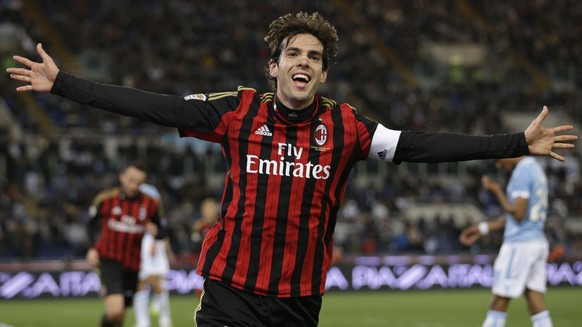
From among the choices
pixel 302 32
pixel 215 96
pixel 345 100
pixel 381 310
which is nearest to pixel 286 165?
pixel 215 96

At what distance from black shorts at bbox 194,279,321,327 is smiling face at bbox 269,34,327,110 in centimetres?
99

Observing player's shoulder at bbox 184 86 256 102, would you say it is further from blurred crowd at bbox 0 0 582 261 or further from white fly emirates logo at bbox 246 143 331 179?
blurred crowd at bbox 0 0 582 261

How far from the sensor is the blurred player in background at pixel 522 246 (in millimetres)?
9602

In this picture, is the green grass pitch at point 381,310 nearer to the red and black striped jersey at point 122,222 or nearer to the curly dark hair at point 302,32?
the red and black striped jersey at point 122,222

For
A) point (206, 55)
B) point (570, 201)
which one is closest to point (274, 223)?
point (570, 201)

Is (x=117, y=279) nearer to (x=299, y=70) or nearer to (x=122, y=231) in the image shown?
(x=122, y=231)

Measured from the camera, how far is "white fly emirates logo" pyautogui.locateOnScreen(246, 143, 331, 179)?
5.28 m

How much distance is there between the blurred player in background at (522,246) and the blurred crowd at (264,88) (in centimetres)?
1284

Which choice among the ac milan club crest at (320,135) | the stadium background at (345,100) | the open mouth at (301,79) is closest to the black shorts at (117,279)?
the ac milan club crest at (320,135)

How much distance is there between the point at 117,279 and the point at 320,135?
627cm

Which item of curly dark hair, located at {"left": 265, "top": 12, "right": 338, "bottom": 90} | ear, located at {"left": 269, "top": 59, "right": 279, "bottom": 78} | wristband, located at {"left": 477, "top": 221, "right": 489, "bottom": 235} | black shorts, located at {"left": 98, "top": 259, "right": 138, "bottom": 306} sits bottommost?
black shorts, located at {"left": 98, "top": 259, "right": 138, "bottom": 306}

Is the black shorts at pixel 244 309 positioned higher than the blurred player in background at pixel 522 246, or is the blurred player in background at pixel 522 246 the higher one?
the blurred player in background at pixel 522 246

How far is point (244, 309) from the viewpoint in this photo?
526 centimetres

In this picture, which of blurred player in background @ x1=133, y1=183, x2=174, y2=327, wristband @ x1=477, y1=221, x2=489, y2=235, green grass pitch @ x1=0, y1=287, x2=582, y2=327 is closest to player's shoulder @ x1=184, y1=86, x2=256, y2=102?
wristband @ x1=477, y1=221, x2=489, y2=235
